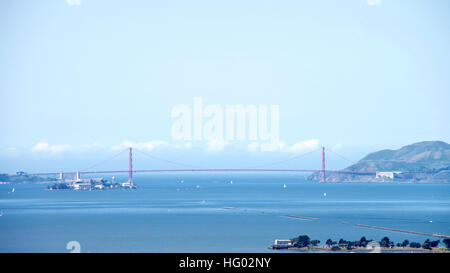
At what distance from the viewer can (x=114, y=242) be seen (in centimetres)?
981

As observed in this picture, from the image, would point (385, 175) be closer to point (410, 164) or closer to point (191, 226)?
point (410, 164)

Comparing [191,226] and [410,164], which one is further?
[410,164]

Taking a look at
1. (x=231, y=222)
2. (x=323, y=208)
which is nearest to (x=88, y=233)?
(x=231, y=222)

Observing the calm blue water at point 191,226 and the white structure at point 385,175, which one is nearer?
the calm blue water at point 191,226

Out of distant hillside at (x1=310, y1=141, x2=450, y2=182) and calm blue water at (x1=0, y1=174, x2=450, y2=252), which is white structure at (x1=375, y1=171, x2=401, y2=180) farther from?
calm blue water at (x1=0, y1=174, x2=450, y2=252)

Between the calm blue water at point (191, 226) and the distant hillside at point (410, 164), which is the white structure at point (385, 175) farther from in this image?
the calm blue water at point (191, 226)

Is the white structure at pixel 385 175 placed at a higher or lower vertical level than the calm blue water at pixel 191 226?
higher

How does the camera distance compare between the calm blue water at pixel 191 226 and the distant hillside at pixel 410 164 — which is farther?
the distant hillside at pixel 410 164

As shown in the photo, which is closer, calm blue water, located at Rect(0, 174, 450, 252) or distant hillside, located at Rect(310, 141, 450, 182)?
calm blue water, located at Rect(0, 174, 450, 252)

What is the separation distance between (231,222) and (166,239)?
3906 mm

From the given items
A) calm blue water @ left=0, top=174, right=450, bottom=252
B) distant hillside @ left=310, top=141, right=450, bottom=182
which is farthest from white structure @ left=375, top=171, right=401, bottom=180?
calm blue water @ left=0, top=174, right=450, bottom=252

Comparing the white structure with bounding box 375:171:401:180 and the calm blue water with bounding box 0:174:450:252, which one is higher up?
the white structure with bounding box 375:171:401:180

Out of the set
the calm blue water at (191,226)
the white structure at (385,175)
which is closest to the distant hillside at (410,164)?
the white structure at (385,175)

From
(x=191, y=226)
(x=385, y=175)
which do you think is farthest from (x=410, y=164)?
(x=191, y=226)
